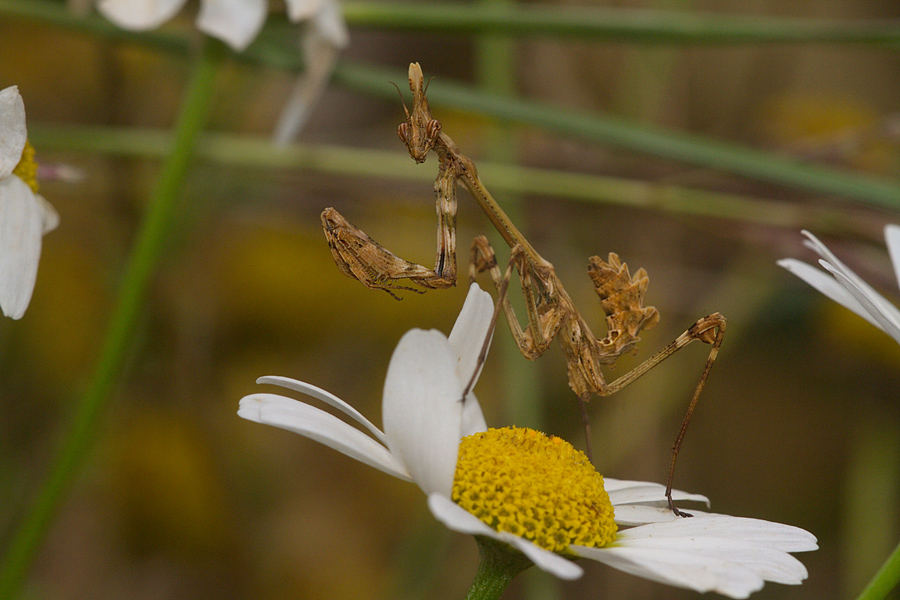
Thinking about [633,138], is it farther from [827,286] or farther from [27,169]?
[27,169]

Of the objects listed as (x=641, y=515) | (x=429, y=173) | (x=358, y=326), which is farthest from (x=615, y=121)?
(x=358, y=326)

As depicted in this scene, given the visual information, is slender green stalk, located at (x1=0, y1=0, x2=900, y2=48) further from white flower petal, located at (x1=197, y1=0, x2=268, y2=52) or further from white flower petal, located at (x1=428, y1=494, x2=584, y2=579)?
white flower petal, located at (x1=428, y1=494, x2=584, y2=579)

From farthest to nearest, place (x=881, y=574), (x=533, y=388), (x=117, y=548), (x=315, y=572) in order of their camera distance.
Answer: (x=315, y=572)
(x=117, y=548)
(x=533, y=388)
(x=881, y=574)

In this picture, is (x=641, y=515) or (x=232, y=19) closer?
(x=641, y=515)

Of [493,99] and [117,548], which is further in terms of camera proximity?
[117,548]

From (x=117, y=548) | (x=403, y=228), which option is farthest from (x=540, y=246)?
(x=117, y=548)

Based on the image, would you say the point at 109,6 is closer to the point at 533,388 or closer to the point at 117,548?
the point at 533,388
